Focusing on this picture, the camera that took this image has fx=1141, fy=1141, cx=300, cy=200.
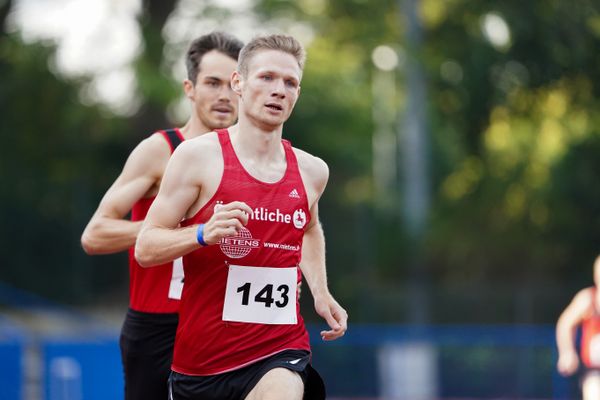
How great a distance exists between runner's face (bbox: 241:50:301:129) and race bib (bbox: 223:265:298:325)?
2.02 feet

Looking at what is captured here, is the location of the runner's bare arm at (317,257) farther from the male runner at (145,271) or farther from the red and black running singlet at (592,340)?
the red and black running singlet at (592,340)

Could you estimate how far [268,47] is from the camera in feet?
15.3

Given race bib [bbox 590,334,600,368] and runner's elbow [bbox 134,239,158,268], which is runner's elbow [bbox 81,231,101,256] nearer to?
runner's elbow [bbox 134,239,158,268]

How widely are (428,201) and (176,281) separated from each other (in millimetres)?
15895

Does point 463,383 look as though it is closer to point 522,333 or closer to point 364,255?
point 522,333

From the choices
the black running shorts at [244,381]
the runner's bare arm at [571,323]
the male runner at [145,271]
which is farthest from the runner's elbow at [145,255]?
the runner's bare arm at [571,323]

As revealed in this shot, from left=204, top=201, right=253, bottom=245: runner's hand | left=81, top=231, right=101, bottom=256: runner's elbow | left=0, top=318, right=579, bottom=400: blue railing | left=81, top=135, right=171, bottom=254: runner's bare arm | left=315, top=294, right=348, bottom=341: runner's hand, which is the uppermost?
left=81, top=135, right=171, bottom=254: runner's bare arm

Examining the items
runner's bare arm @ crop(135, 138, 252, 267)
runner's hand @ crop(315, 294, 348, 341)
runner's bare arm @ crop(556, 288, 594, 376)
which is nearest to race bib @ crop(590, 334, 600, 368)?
runner's bare arm @ crop(556, 288, 594, 376)

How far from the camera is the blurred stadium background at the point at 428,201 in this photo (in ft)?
56.2

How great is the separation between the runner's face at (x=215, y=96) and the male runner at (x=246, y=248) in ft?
3.53

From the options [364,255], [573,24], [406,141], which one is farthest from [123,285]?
[573,24]

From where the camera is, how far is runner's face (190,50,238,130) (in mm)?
5801

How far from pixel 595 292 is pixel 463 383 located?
7.98 metres

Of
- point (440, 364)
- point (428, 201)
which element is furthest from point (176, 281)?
point (428, 201)
